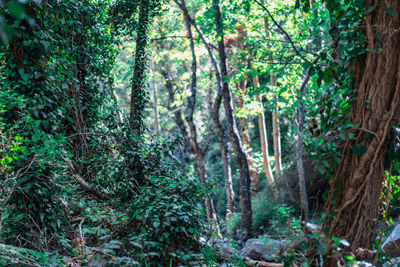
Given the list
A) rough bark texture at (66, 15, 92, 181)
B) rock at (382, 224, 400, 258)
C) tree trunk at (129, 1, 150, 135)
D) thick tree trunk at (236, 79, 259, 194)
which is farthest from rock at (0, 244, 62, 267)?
thick tree trunk at (236, 79, 259, 194)

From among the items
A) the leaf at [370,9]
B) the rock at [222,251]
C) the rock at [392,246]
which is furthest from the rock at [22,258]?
the rock at [392,246]

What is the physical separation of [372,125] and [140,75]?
5.24m

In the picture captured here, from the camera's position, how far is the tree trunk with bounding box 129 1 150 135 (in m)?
6.79

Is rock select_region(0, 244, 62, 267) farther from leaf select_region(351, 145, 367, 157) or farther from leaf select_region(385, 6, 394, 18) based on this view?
leaf select_region(385, 6, 394, 18)

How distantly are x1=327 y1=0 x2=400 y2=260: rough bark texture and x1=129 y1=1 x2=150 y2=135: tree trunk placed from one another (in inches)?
183

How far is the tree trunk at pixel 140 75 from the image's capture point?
6.79 m

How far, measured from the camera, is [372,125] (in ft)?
8.85

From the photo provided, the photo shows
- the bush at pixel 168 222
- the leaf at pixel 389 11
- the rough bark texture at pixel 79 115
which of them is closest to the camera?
the leaf at pixel 389 11

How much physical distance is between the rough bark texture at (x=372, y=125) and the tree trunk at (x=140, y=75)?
15.3 feet

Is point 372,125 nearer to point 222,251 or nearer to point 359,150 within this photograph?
point 359,150

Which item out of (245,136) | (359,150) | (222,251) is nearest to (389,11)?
(359,150)

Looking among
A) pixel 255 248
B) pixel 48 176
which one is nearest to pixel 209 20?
pixel 255 248

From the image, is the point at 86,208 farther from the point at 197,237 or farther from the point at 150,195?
the point at 197,237

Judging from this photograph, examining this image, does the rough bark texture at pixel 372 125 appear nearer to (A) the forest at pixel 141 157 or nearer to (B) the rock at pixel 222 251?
(A) the forest at pixel 141 157
